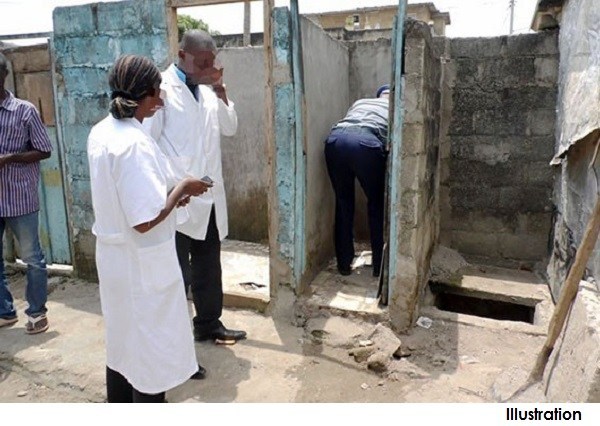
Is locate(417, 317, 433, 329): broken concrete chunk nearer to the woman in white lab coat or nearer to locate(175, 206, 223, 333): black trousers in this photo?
locate(175, 206, 223, 333): black trousers

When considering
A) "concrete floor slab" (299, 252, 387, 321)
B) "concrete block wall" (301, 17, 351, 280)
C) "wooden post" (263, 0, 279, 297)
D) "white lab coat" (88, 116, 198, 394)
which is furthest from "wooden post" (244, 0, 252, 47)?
"white lab coat" (88, 116, 198, 394)

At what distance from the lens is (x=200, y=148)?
116 inches

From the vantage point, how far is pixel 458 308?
4.45 metres

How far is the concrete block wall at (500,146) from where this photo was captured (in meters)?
4.42

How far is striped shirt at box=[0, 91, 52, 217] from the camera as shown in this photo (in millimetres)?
3371

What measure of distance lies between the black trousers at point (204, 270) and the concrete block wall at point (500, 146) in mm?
2593

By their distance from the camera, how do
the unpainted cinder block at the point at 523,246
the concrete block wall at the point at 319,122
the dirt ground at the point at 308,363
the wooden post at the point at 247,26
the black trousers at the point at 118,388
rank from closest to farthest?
the black trousers at the point at 118,388 → the dirt ground at the point at 308,363 → the concrete block wall at the point at 319,122 → the unpainted cinder block at the point at 523,246 → the wooden post at the point at 247,26

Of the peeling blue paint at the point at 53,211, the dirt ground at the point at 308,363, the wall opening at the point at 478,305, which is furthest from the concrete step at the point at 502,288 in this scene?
the peeling blue paint at the point at 53,211

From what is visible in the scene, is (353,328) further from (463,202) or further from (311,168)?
(463,202)

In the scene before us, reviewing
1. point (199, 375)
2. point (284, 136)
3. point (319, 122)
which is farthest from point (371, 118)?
point (199, 375)

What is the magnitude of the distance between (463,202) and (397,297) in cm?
183

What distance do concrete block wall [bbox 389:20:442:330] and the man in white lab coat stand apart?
3.74ft

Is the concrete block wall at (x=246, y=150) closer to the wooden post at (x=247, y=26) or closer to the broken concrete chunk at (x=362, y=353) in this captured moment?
the broken concrete chunk at (x=362, y=353)

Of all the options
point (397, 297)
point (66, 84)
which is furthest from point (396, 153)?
point (66, 84)
